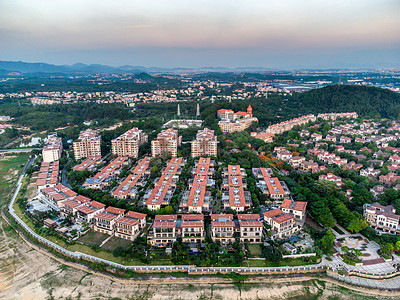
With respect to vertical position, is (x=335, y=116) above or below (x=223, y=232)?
above

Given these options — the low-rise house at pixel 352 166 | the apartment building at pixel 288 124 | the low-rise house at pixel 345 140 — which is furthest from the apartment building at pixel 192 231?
the low-rise house at pixel 345 140

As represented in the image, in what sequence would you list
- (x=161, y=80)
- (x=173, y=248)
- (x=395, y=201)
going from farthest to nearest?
(x=161, y=80), (x=395, y=201), (x=173, y=248)

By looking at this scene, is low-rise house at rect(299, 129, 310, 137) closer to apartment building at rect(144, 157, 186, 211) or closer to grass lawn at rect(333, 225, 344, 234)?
apartment building at rect(144, 157, 186, 211)

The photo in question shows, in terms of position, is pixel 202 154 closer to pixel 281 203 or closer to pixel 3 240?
pixel 281 203

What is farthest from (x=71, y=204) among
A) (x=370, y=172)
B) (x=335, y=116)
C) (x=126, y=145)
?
(x=335, y=116)

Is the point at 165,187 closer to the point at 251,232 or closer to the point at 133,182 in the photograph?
the point at 133,182

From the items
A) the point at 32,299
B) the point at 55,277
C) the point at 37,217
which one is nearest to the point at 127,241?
the point at 55,277

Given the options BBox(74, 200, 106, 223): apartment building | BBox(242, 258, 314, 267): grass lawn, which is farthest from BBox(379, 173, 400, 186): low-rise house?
BBox(74, 200, 106, 223): apartment building
